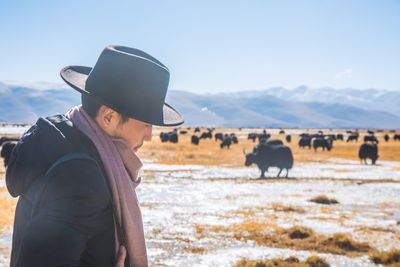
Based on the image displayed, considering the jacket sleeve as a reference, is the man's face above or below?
above

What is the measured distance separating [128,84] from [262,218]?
527 inches

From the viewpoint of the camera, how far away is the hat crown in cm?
222

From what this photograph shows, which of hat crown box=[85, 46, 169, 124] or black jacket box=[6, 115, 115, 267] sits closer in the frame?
black jacket box=[6, 115, 115, 267]

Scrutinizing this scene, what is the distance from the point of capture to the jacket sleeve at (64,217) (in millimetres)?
1841

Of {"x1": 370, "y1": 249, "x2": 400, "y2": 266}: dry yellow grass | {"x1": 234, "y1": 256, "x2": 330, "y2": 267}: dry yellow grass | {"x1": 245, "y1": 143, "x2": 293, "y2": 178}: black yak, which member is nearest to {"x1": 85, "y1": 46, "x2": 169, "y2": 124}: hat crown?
{"x1": 234, "y1": 256, "x2": 330, "y2": 267}: dry yellow grass

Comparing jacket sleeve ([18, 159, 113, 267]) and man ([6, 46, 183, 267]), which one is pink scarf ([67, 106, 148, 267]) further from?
jacket sleeve ([18, 159, 113, 267])

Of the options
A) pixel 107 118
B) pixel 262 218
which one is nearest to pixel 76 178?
pixel 107 118

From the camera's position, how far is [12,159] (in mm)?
2170

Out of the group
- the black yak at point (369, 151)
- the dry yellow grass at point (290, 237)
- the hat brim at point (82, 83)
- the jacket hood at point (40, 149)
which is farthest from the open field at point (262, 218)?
the black yak at point (369, 151)

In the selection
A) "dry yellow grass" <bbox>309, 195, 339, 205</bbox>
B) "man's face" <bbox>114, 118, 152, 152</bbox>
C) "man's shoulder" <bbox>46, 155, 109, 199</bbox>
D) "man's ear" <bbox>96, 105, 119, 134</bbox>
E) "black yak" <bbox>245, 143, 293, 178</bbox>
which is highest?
"man's ear" <bbox>96, 105, 119, 134</bbox>

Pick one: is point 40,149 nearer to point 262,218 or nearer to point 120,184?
point 120,184

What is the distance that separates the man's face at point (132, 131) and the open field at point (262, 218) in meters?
7.97

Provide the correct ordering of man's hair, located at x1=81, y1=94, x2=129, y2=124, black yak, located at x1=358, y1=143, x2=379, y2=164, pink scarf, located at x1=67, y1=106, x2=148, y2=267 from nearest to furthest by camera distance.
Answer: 1. pink scarf, located at x1=67, y1=106, x2=148, y2=267
2. man's hair, located at x1=81, y1=94, x2=129, y2=124
3. black yak, located at x1=358, y1=143, x2=379, y2=164

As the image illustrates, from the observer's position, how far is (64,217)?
6.15ft
